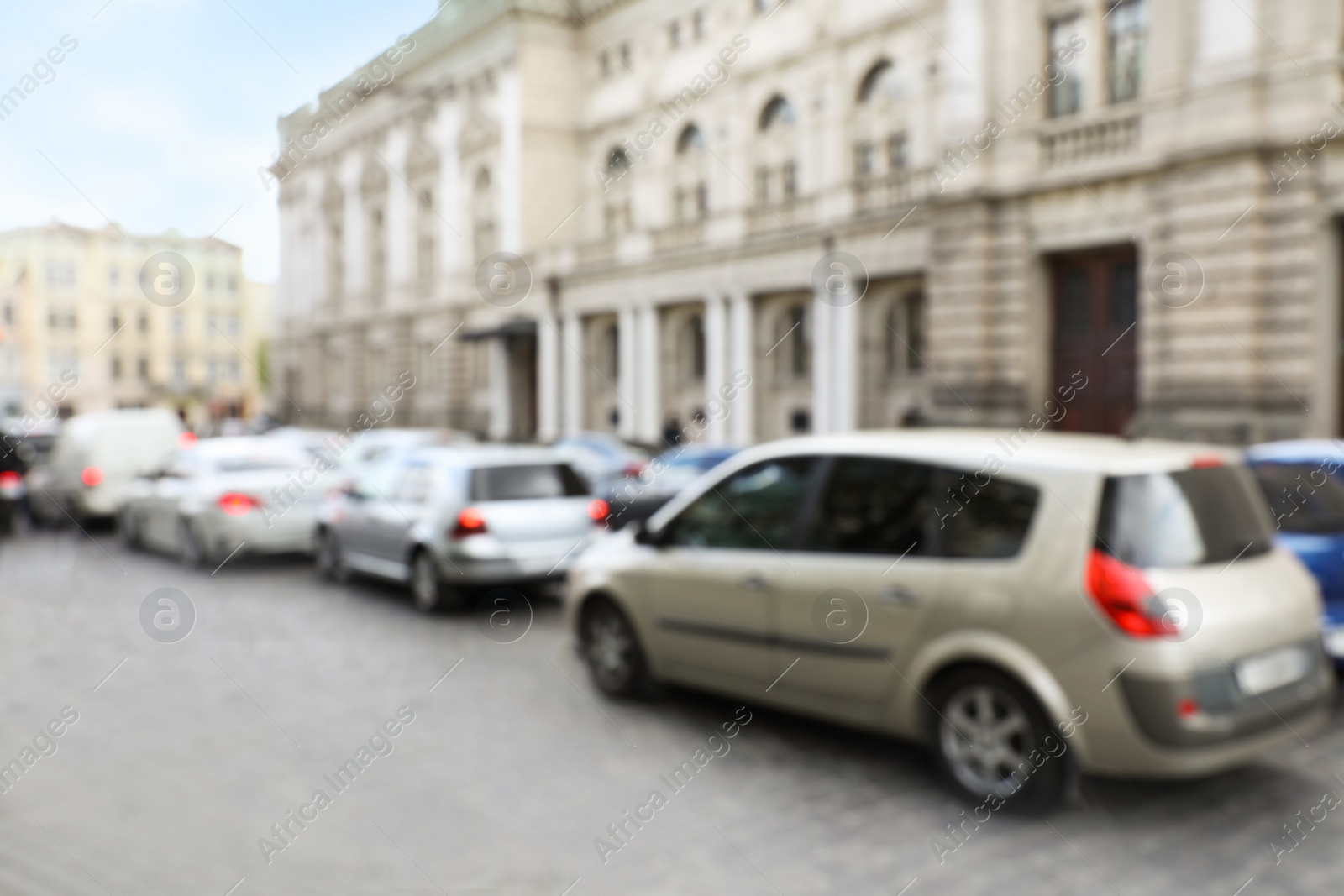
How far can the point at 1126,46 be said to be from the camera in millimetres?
19078

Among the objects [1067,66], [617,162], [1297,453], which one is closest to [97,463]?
[1297,453]

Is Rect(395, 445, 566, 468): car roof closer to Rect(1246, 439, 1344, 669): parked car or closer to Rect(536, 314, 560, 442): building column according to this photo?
Rect(1246, 439, 1344, 669): parked car

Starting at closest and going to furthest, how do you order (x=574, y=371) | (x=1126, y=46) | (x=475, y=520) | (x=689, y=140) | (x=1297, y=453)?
(x=1297, y=453)
(x=475, y=520)
(x=1126, y=46)
(x=689, y=140)
(x=574, y=371)

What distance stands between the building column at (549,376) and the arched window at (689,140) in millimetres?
6916

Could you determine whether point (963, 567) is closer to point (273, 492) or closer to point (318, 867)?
point (318, 867)

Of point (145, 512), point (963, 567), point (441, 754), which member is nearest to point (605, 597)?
point (441, 754)

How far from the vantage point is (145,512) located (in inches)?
547

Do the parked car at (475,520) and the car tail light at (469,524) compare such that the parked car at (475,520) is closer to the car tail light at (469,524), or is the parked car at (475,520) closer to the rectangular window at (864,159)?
the car tail light at (469,524)

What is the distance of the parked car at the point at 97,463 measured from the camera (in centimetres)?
1664

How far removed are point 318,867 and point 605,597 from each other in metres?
2.77

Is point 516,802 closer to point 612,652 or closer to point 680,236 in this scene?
point 612,652

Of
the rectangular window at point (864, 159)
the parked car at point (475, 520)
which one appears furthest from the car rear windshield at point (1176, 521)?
the rectangular window at point (864, 159)

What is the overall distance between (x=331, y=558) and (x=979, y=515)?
8.41m

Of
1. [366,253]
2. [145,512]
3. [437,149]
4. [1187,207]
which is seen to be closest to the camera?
[145,512]
